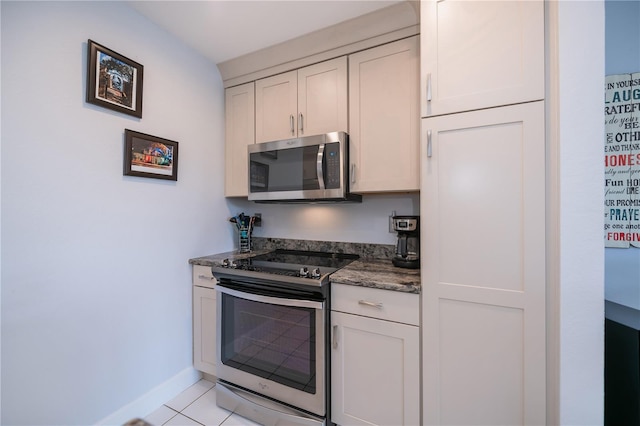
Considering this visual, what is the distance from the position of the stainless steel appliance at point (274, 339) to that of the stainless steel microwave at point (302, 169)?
18.5 inches

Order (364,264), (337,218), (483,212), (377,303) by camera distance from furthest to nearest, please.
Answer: (337,218) < (364,264) < (377,303) < (483,212)

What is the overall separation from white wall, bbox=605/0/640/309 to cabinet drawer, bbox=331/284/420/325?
0.98 meters

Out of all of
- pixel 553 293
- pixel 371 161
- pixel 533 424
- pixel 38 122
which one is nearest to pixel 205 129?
pixel 38 122

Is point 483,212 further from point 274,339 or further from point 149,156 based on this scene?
point 149,156

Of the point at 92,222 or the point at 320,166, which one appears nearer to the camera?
→ the point at 92,222

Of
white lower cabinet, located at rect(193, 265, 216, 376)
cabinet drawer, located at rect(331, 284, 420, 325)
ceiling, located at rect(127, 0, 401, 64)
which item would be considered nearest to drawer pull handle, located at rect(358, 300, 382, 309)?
cabinet drawer, located at rect(331, 284, 420, 325)

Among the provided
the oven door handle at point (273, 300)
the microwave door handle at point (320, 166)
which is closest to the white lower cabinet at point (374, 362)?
the oven door handle at point (273, 300)

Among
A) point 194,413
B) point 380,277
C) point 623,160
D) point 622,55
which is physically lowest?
point 194,413

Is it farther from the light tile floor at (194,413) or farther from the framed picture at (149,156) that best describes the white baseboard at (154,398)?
the framed picture at (149,156)

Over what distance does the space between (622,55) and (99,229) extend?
295cm

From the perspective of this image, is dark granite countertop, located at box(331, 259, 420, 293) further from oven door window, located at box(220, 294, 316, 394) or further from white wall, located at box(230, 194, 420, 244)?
white wall, located at box(230, 194, 420, 244)

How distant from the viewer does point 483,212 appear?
111 centimetres

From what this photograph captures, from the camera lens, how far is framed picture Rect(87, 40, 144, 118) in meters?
1.32

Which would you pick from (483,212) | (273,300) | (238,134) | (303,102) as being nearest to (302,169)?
(303,102)
